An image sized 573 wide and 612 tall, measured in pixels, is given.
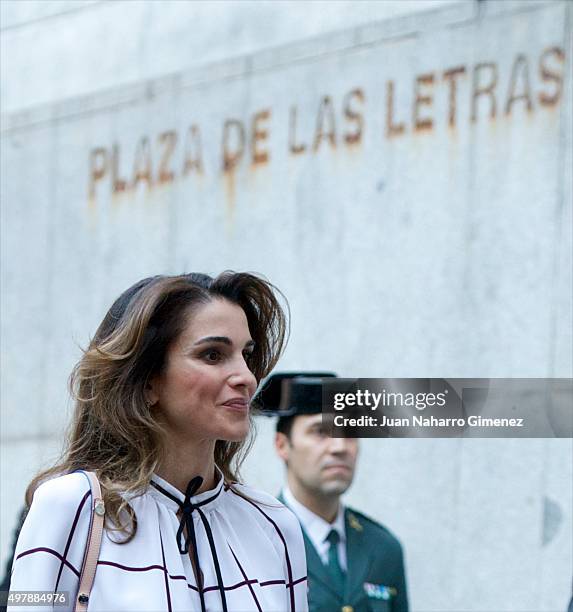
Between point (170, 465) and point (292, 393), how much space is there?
1.80 metres

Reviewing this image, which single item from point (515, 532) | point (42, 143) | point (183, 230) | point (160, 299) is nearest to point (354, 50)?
point (183, 230)

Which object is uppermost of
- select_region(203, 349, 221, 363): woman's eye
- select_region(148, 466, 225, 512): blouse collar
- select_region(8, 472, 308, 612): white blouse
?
select_region(203, 349, 221, 363): woman's eye

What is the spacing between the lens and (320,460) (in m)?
3.85

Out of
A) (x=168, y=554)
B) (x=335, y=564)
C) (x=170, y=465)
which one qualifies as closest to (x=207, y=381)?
(x=170, y=465)

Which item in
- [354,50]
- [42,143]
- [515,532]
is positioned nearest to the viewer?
[515,532]

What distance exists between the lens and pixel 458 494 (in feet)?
12.5

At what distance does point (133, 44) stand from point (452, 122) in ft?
4.10

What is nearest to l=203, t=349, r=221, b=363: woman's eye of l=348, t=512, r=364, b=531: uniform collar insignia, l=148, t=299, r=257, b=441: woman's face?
l=148, t=299, r=257, b=441: woman's face

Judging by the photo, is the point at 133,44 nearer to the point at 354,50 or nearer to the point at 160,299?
the point at 354,50

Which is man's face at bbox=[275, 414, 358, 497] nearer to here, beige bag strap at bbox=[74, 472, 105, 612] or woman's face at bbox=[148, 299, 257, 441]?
woman's face at bbox=[148, 299, 257, 441]

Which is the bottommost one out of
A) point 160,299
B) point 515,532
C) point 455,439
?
point 515,532

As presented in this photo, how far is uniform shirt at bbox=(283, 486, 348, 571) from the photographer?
373 cm

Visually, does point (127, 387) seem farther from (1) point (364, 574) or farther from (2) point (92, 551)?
(1) point (364, 574)

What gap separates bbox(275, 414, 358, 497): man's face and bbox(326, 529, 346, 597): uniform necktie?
0.41 feet
